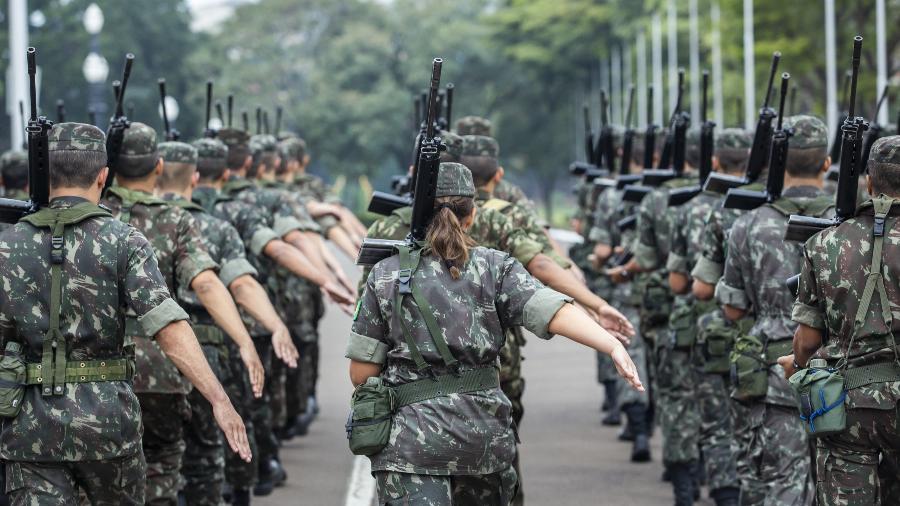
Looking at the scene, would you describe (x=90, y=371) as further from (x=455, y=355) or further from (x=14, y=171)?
(x=14, y=171)

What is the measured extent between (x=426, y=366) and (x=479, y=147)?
2.97 metres

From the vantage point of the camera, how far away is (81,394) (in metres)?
6.56

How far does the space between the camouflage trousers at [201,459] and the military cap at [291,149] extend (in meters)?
5.50

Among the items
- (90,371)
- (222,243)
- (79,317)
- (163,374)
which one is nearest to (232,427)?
(90,371)

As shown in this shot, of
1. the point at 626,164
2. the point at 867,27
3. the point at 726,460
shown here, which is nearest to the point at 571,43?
the point at 867,27

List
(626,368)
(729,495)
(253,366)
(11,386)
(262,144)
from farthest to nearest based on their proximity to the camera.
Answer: (262,144) → (729,495) → (253,366) → (11,386) → (626,368)

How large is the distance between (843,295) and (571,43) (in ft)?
185

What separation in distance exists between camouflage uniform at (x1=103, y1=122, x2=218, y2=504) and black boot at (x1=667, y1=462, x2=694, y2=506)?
11.7 ft

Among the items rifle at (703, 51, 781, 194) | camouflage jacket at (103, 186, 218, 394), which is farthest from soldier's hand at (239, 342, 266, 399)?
rifle at (703, 51, 781, 194)

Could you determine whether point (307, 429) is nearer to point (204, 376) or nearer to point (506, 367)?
point (506, 367)

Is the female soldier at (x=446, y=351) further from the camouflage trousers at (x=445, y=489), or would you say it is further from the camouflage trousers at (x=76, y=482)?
the camouflage trousers at (x=76, y=482)

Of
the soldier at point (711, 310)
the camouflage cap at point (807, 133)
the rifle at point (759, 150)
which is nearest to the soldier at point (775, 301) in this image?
the camouflage cap at point (807, 133)

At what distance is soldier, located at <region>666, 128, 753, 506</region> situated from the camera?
10164mm

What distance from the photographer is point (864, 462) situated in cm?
661
